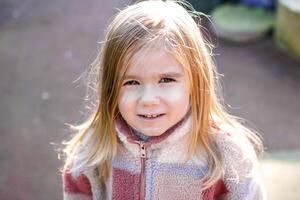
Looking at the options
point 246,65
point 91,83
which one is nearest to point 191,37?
point 91,83

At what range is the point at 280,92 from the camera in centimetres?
375

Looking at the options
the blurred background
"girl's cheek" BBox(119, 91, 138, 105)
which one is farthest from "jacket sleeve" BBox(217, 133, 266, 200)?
the blurred background

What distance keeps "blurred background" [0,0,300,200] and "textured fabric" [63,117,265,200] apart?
121 centimetres

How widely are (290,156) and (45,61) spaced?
208 centimetres

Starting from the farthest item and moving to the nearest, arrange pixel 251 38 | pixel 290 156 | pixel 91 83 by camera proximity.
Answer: pixel 251 38 < pixel 290 156 < pixel 91 83

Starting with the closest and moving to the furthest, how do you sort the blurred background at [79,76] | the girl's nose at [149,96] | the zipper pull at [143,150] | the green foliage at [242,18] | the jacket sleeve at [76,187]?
the girl's nose at [149,96] < the zipper pull at [143,150] < the jacket sleeve at [76,187] < the blurred background at [79,76] < the green foliage at [242,18]

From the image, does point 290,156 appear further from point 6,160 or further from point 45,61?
point 45,61

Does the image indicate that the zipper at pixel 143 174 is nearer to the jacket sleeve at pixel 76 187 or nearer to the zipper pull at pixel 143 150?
the zipper pull at pixel 143 150

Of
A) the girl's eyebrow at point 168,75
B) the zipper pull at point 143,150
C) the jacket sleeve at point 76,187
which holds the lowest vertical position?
the jacket sleeve at point 76,187

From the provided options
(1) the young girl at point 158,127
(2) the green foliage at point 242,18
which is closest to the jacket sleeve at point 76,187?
(1) the young girl at point 158,127

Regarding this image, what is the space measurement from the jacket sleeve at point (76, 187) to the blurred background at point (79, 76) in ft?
3.57

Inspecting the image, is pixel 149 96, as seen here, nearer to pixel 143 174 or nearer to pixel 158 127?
pixel 158 127

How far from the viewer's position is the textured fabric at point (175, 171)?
56.3 inches

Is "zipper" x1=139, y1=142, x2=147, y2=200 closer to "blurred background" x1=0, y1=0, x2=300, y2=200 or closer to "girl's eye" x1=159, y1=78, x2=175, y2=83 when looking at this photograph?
"girl's eye" x1=159, y1=78, x2=175, y2=83
